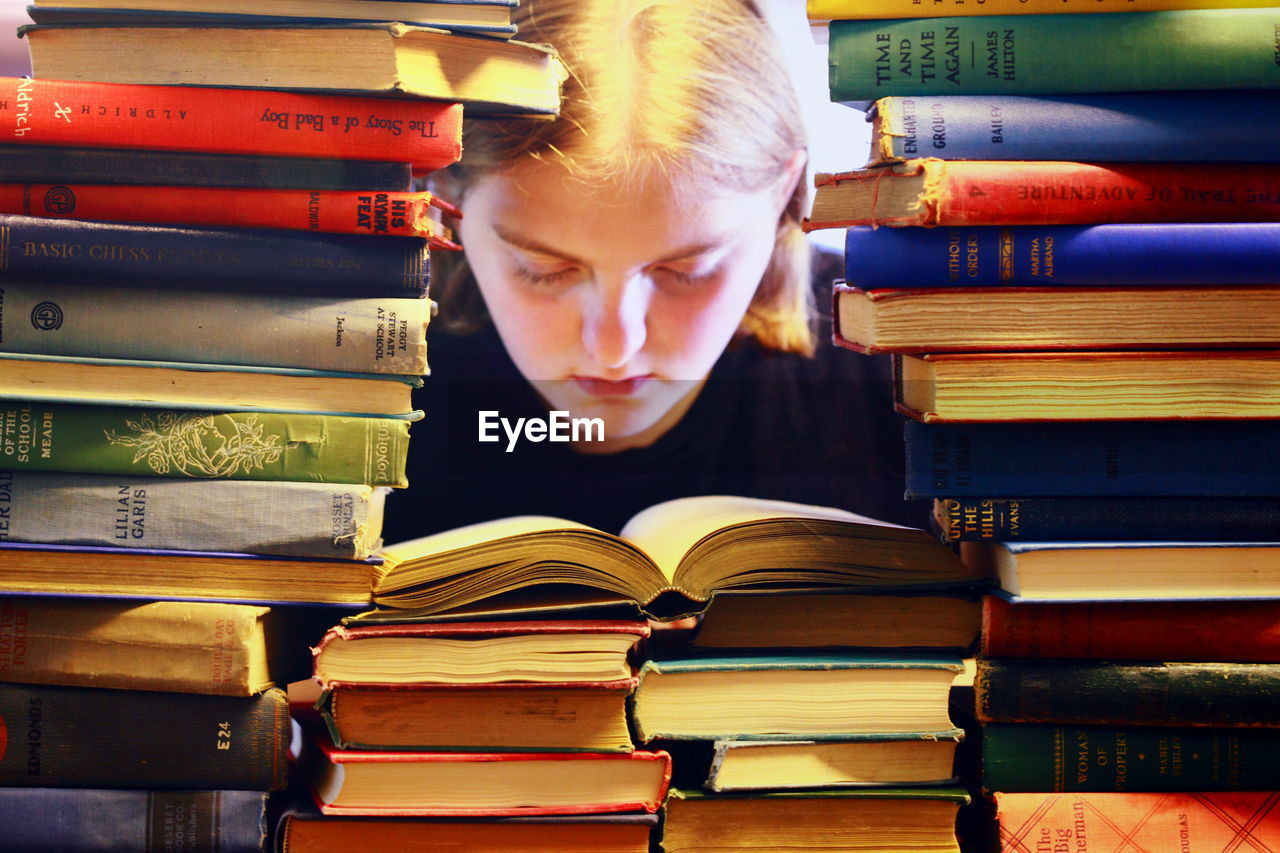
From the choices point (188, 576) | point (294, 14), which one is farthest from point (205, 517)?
point (294, 14)

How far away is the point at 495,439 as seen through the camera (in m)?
1.68

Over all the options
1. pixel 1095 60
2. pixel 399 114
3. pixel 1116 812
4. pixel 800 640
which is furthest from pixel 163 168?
pixel 1116 812

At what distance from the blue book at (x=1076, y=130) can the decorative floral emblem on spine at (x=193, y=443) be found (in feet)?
2.60

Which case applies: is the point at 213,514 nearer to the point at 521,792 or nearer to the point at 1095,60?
the point at 521,792

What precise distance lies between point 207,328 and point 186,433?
12cm

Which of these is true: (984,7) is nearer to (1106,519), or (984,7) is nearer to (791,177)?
(791,177)

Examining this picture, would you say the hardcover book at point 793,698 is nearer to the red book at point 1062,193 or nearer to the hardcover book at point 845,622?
the hardcover book at point 845,622

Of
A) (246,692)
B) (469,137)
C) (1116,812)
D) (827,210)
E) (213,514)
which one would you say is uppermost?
(469,137)

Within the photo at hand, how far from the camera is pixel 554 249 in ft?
5.31

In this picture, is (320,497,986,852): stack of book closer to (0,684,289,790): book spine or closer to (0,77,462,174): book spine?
(0,684,289,790): book spine

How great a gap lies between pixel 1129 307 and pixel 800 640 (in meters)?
0.54

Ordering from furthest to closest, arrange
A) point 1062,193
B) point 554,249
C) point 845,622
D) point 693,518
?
point 554,249 → point 693,518 → point 845,622 → point 1062,193

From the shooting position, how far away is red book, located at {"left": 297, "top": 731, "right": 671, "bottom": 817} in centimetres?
128

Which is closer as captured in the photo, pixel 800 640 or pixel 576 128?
pixel 800 640
